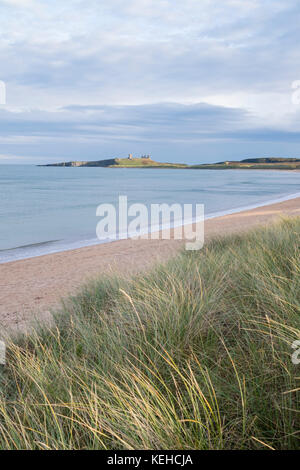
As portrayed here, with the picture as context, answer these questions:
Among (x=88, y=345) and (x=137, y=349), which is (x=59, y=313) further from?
(x=137, y=349)

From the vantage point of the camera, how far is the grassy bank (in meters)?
2.01

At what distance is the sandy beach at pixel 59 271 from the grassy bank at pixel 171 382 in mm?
2260

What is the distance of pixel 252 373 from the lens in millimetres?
2410

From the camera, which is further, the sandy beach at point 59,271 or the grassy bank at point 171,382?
the sandy beach at point 59,271

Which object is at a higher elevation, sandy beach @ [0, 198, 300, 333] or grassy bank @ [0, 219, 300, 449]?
grassy bank @ [0, 219, 300, 449]

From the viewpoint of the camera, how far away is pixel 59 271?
380 inches

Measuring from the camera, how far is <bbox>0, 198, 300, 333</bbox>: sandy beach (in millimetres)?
6469

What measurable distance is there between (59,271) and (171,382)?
751 cm

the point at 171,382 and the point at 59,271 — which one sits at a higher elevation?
the point at 171,382

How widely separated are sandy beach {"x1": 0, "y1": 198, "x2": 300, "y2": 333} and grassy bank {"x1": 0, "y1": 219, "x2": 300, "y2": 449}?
2.26 metres

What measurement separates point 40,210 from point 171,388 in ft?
89.4

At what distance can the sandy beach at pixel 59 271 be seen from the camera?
6.47 metres

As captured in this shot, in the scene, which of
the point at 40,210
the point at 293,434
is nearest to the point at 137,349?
the point at 293,434

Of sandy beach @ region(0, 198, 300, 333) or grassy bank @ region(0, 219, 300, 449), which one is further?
sandy beach @ region(0, 198, 300, 333)
